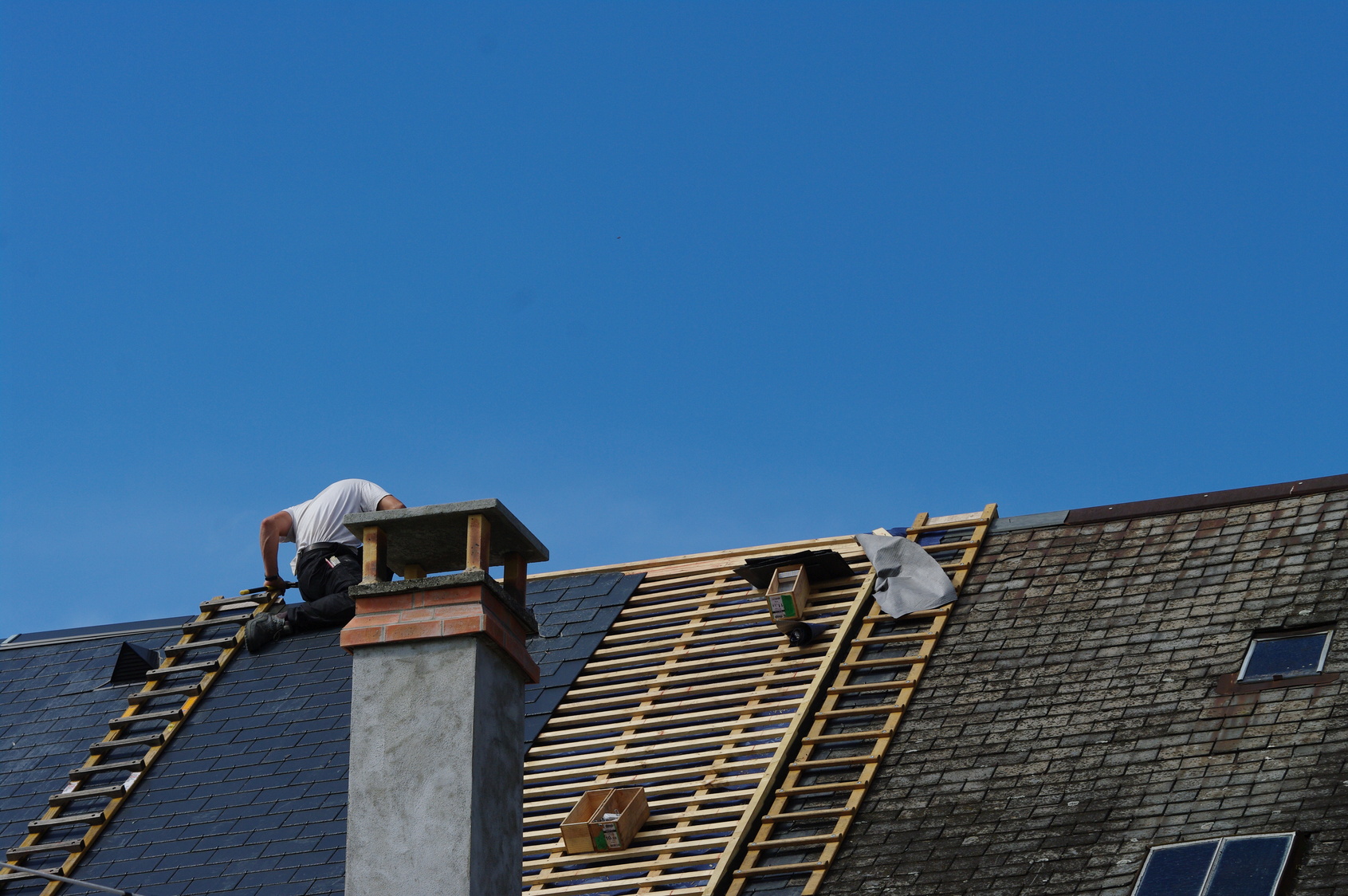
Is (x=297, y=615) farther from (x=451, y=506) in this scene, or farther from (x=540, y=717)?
(x=451, y=506)

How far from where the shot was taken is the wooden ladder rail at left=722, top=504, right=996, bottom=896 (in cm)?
932

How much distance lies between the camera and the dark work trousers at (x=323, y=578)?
12.8m

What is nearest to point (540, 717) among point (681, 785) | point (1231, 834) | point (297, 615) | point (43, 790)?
point (681, 785)

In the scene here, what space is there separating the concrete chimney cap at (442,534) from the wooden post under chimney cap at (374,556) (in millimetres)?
32

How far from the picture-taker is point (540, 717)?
11.5 metres

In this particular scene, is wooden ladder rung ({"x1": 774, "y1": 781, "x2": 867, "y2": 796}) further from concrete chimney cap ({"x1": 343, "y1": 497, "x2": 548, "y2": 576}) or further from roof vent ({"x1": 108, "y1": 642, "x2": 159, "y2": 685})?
roof vent ({"x1": 108, "y1": 642, "x2": 159, "y2": 685})

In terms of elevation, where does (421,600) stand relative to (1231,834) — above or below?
above

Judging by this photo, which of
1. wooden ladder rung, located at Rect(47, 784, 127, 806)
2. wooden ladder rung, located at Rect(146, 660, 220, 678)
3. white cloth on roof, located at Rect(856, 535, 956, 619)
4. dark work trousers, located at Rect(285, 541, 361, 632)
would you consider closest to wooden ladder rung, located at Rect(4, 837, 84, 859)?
wooden ladder rung, located at Rect(47, 784, 127, 806)

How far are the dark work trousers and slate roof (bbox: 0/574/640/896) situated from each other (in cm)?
14

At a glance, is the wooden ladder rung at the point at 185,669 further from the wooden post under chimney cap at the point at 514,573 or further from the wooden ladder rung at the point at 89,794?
the wooden post under chimney cap at the point at 514,573

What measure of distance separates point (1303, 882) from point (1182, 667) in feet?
7.16

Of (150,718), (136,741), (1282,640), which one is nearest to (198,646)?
(150,718)

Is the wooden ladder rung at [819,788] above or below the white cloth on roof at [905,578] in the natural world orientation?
below

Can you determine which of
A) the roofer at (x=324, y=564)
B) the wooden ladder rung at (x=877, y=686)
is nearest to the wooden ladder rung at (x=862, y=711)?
the wooden ladder rung at (x=877, y=686)
